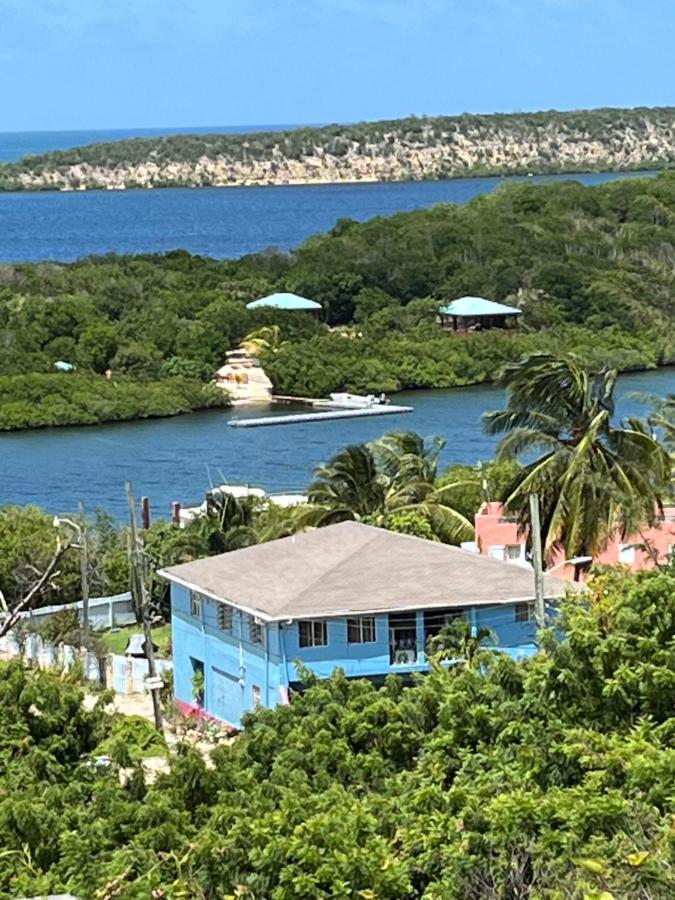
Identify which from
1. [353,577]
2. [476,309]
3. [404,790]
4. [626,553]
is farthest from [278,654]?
[476,309]

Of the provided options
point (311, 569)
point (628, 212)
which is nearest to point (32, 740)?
point (311, 569)

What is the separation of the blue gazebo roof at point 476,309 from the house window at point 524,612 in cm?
5850

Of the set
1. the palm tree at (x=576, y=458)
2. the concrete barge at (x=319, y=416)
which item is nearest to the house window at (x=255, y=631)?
the palm tree at (x=576, y=458)

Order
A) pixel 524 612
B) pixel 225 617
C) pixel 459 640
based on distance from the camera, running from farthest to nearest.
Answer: pixel 225 617, pixel 524 612, pixel 459 640

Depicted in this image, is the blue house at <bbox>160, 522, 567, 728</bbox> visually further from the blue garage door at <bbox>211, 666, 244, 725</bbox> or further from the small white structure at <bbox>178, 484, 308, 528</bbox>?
the small white structure at <bbox>178, 484, 308, 528</bbox>

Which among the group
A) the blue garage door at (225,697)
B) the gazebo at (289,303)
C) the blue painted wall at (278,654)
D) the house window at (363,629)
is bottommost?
the gazebo at (289,303)

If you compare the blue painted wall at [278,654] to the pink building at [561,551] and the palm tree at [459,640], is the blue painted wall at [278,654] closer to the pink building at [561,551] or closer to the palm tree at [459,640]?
the palm tree at [459,640]

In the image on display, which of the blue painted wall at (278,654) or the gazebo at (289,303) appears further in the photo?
the gazebo at (289,303)

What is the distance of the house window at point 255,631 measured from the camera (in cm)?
2586

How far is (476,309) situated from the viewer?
276ft

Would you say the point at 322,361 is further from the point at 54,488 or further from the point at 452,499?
the point at 452,499

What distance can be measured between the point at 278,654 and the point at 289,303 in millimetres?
59953

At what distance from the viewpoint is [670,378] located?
76188 millimetres

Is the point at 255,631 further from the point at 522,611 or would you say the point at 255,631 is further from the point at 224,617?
the point at 522,611
